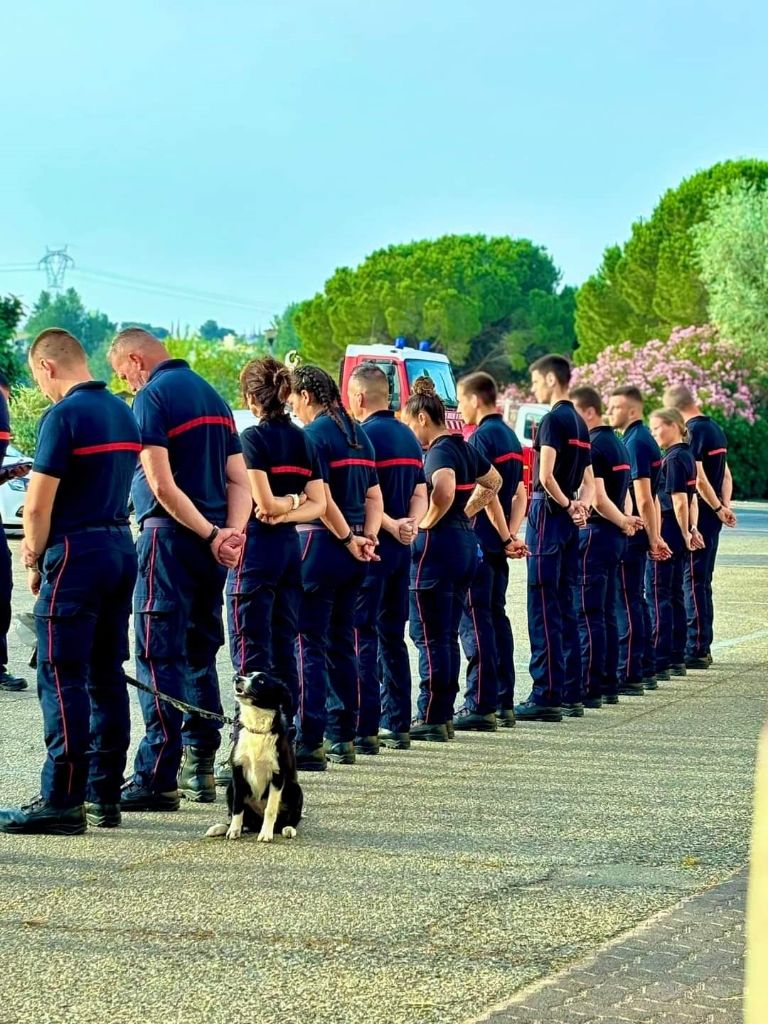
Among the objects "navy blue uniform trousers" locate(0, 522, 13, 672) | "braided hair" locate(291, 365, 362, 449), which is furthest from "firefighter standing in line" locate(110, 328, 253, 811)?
"navy blue uniform trousers" locate(0, 522, 13, 672)

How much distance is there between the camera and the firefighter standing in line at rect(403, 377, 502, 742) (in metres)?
9.43

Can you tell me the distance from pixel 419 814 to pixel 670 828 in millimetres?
1037

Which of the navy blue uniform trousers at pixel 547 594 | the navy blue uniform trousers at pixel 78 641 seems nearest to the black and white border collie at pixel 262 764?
the navy blue uniform trousers at pixel 78 641

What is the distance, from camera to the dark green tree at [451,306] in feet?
313

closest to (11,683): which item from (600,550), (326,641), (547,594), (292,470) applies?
(326,641)

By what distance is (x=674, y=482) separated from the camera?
1259cm

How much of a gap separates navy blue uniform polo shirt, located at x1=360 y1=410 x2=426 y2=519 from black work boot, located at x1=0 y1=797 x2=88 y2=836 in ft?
9.30

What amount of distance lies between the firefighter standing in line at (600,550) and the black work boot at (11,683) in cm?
358

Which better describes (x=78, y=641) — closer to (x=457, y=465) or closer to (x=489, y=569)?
(x=457, y=465)

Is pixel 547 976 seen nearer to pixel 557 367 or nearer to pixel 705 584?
pixel 557 367

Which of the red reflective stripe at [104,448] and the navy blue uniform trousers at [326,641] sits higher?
the red reflective stripe at [104,448]

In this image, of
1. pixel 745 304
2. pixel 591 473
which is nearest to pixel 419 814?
pixel 591 473

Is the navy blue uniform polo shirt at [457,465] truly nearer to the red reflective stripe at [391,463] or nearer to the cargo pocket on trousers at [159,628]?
the red reflective stripe at [391,463]

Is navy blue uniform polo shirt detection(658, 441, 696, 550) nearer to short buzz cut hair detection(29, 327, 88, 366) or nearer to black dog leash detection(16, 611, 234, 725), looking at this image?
black dog leash detection(16, 611, 234, 725)
